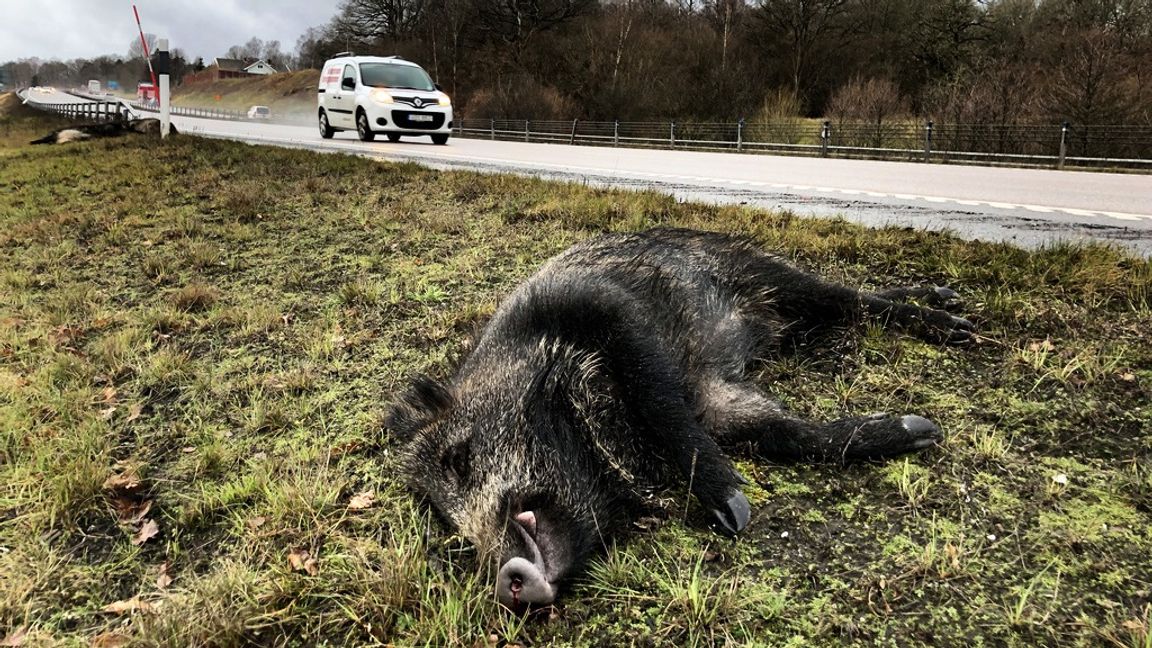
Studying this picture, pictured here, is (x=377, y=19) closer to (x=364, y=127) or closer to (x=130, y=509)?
(x=364, y=127)

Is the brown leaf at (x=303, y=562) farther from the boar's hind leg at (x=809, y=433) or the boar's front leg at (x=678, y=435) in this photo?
the boar's hind leg at (x=809, y=433)

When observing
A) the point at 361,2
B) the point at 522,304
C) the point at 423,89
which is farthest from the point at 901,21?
the point at 522,304

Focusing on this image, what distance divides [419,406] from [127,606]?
43.8 inches

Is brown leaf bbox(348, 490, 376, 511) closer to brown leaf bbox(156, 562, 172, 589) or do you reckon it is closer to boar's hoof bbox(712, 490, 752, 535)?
brown leaf bbox(156, 562, 172, 589)

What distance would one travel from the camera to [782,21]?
37188 millimetres

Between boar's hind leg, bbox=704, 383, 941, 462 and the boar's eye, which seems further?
boar's hind leg, bbox=704, 383, 941, 462

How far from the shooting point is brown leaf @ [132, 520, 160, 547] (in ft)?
7.90

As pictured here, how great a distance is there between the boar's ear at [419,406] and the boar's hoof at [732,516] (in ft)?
3.53

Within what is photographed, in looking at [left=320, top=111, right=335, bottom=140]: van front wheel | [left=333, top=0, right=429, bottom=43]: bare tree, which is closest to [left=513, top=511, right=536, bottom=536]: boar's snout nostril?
[left=320, top=111, right=335, bottom=140]: van front wheel

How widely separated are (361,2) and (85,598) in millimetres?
53809

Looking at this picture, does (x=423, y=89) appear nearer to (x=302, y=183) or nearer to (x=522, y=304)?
(x=302, y=183)

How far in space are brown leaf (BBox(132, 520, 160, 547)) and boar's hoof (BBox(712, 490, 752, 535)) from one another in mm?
1946

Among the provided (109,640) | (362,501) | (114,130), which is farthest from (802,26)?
(109,640)

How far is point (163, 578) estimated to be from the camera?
2.20 m
